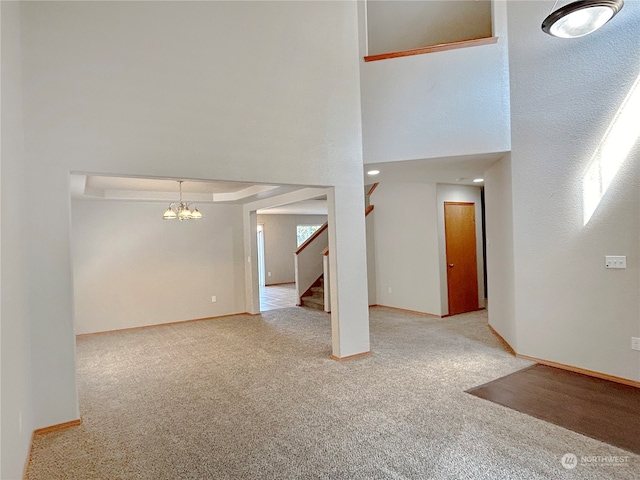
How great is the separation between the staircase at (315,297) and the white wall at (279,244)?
379cm

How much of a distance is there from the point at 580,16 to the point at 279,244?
10285mm

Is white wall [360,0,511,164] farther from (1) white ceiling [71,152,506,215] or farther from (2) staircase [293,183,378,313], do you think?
(2) staircase [293,183,378,313]

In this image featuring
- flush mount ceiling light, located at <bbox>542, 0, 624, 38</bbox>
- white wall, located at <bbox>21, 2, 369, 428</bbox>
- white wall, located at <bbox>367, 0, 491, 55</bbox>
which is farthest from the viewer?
white wall, located at <bbox>367, 0, 491, 55</bbox>

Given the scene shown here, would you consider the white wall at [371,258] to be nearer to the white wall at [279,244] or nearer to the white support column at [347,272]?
the white support column at [347,272]

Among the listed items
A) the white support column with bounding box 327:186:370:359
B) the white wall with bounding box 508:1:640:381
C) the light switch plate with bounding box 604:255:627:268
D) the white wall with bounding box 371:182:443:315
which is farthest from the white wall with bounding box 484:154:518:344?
the white support column with bounding box 327:186:370:359

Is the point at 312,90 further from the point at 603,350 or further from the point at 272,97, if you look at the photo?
the point at 603,350

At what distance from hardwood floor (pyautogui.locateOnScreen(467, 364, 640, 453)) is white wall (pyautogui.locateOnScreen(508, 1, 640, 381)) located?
0.31m

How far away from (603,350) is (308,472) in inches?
124

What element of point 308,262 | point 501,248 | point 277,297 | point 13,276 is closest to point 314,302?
point 308,262

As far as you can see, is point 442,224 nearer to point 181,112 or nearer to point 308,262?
point 308,262

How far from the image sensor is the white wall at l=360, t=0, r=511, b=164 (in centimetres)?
405

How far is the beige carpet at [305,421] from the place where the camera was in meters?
2.19

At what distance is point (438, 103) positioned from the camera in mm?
4230

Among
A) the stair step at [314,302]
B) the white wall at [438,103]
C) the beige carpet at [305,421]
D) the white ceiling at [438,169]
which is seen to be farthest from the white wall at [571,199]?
the stair step at [314,302]
